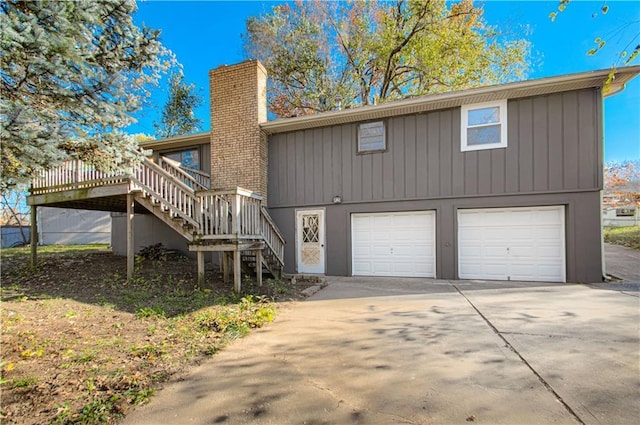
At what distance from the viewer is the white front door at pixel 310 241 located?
29.5 ft

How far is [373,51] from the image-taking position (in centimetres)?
1444

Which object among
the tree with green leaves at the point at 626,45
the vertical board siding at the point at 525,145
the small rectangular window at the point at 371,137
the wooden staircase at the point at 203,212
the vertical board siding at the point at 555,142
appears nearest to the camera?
the tree with green leaves at the point at 626,45

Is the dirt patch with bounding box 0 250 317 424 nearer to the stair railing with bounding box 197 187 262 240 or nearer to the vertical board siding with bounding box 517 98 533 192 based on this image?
the stair railing with bounding box 197 187 262 240

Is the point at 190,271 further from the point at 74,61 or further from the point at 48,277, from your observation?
the point at 74,61

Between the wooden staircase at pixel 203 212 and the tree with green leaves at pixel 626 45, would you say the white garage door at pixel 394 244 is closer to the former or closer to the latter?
the wooden staircase at pixel 203 212

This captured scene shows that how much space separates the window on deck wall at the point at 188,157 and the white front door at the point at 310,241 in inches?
166

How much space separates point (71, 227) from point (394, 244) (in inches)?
752

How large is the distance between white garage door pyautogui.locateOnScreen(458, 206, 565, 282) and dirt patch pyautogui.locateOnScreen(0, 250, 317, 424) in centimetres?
438

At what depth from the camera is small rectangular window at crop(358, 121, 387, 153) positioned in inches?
336

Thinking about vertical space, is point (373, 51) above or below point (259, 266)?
above

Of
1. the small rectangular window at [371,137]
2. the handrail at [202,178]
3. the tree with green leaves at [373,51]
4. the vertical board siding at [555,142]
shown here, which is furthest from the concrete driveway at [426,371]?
the tree with green leaves at [373,51]

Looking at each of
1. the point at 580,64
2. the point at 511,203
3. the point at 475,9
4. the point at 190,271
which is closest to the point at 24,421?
the point at 190,271

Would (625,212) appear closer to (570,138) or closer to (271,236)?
(570,138)

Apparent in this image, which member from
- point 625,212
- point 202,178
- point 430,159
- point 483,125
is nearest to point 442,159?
point 430,159
